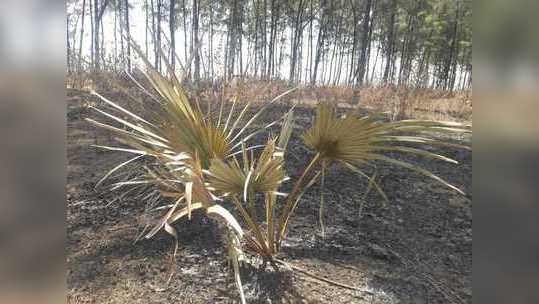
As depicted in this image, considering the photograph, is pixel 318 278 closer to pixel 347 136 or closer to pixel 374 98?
pixel 347 136

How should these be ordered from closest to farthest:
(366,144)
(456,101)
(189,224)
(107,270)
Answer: (366,144), (107,270), (189,224), (456,101)

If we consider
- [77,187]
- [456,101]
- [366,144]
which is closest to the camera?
[366,144]

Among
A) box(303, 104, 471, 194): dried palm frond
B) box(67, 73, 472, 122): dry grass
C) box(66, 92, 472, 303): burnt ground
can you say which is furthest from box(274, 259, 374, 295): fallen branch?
box(67, 73, 472, 122): dry grass

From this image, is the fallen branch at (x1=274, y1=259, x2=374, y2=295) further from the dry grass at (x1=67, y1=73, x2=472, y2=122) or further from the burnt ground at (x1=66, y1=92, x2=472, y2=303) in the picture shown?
the dry grass at (x1=67, y1=73, x2=472, y2=122)

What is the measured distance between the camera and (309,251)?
172 centimetres

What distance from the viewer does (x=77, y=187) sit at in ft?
7.63

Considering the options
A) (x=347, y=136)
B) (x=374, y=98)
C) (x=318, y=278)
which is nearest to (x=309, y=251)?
(x=318, y=278)
